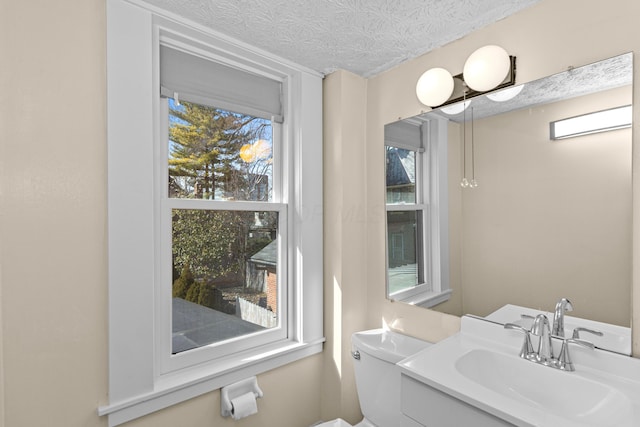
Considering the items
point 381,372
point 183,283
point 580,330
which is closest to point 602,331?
point 580,330

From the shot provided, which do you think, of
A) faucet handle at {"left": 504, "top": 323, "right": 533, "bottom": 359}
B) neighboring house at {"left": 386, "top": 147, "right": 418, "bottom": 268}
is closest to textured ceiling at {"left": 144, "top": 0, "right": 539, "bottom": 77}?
neighboring house at {"left": 386, "top": 147, "right": 418, "bottom": 268}

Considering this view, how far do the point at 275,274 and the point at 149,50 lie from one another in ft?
3.88

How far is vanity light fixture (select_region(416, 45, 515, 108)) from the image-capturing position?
4.30ft

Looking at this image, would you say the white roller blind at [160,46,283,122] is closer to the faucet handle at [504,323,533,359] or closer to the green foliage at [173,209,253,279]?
the green foliage at [173,209,253,279]

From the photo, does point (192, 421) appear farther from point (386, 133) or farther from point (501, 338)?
point (386, 133)

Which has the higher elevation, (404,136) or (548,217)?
(404,136)

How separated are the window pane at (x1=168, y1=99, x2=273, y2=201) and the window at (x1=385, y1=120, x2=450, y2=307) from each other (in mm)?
686

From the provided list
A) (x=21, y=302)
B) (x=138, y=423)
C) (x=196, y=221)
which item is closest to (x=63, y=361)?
(x=21, y=302)

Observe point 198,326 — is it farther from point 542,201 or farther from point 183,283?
point 542,201

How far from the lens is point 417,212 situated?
5.55ft

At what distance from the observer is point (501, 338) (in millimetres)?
1322

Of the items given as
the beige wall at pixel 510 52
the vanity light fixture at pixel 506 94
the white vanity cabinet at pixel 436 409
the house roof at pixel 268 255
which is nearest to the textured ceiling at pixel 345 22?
the beige wall at pixel 510 52

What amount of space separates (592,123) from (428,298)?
0.97m

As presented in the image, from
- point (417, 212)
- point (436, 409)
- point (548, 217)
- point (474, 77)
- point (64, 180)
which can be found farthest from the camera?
point (417, 212)
